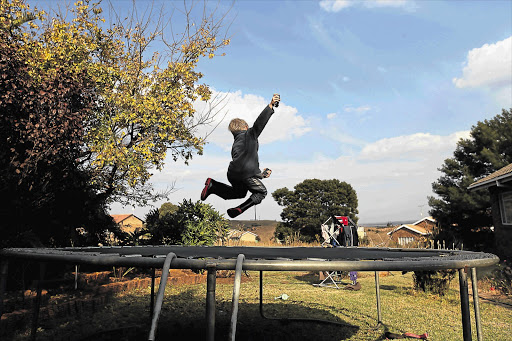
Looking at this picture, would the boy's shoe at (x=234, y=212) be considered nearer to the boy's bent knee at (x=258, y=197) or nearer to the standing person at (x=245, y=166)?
the standing person at (x=245, y=166)

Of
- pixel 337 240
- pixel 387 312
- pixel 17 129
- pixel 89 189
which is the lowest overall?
pixel 387 312

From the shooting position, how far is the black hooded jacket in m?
2.62

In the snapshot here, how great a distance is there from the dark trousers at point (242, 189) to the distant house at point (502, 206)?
8576 millimetres

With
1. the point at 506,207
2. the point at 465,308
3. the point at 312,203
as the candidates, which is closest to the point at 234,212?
the point at 465,308

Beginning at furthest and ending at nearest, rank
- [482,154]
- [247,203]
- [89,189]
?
[482,154], [89,189], [247,203]

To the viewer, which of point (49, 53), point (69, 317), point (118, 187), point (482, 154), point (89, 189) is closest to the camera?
point (69, 317)

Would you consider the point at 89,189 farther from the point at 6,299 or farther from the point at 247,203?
the point at 247,203

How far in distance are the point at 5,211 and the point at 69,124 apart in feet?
4.49

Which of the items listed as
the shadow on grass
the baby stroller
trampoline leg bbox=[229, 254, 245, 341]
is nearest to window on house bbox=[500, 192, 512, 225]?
the baby stroller

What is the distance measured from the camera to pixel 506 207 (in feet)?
31.7

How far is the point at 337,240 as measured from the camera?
317 inches

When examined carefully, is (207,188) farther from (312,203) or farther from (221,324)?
(312,203)

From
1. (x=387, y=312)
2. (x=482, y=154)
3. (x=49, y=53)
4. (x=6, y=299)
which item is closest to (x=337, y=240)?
(x=387, y=312)

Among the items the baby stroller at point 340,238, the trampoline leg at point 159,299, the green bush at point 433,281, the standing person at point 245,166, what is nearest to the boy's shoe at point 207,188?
the standing person at point 245,166
